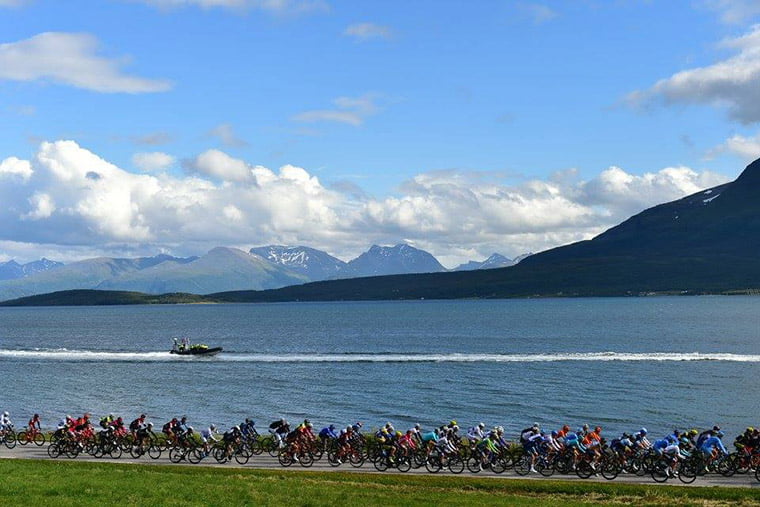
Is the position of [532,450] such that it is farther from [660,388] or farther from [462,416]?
[660,388]

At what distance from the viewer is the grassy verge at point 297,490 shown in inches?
1453

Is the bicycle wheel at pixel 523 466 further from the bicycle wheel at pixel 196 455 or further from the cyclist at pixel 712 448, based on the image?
the bicycle wheel at pixel 196 455

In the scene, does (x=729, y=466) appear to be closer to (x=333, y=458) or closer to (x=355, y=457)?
(x=355, y=457)

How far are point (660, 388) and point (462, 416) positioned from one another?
3465cm

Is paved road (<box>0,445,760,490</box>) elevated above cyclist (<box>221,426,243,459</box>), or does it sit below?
below

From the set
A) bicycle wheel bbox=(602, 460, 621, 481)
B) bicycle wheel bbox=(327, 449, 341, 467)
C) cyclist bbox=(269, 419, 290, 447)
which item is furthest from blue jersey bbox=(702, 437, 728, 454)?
cyclist bbox=(269, 419, 290, 447)

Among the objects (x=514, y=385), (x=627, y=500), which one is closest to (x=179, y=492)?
(x=627, y=500)

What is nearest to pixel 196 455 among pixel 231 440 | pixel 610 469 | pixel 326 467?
pixel 231 440

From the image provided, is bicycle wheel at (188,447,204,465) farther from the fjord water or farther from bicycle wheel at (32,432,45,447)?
the fjord water

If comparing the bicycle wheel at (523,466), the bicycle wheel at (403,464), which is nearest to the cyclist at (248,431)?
the bicycle wheel at (403,464)

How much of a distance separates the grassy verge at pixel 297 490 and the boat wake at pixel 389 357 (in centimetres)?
9905

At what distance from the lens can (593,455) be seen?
48.8m

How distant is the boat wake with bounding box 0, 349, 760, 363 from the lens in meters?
145

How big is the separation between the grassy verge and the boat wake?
3900 inches
